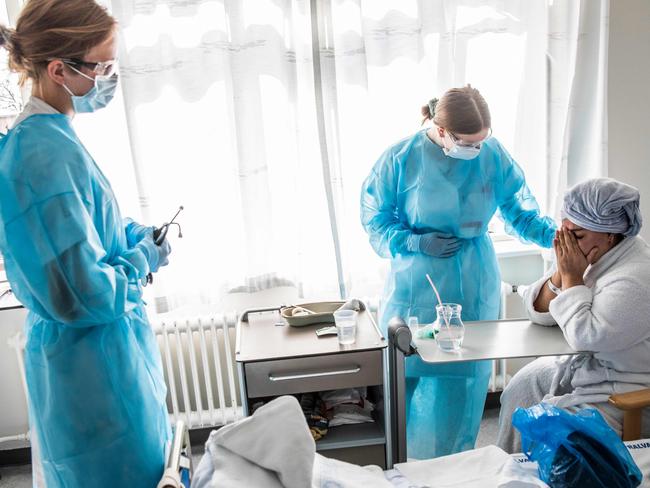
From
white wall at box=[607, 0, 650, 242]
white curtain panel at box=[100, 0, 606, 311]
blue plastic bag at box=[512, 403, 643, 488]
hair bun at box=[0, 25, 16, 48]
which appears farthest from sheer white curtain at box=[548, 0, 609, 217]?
hair bun at box=[0, 25, 16, 48]

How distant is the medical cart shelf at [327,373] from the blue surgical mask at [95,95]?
0.87 meters

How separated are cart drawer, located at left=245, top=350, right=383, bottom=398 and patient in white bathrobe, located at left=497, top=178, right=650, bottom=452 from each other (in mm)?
591

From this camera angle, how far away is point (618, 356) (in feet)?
5.99

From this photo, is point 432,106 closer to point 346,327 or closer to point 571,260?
point 571,260

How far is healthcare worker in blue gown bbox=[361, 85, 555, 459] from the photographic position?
2.24m

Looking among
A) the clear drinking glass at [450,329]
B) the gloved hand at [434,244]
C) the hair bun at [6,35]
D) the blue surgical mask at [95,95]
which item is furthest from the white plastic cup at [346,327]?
the hair bun at [6,35]

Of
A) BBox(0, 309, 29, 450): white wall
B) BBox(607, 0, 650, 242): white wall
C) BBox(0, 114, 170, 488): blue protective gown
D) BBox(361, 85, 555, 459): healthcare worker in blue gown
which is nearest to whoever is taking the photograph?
BBox(0, 114, 170, 488): blue protective gown

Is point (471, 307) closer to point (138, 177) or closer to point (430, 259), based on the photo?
point (430, 259)

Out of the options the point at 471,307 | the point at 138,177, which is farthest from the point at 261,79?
the point at 471,307

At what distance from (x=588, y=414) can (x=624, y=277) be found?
1.49 ft

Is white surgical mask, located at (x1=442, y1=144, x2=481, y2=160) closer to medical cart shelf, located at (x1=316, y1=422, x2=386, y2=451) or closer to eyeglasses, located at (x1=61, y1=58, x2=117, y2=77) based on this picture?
medical cart shelf, located at (x1=316, y1=422, x2=386, y2=451)

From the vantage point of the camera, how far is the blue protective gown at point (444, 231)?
2.26 meters

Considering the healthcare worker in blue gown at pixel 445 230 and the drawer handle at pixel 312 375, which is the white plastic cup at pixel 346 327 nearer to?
the drawer handle at pixel 312 375

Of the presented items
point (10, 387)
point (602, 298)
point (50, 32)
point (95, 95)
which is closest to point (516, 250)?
point (602, 298)
